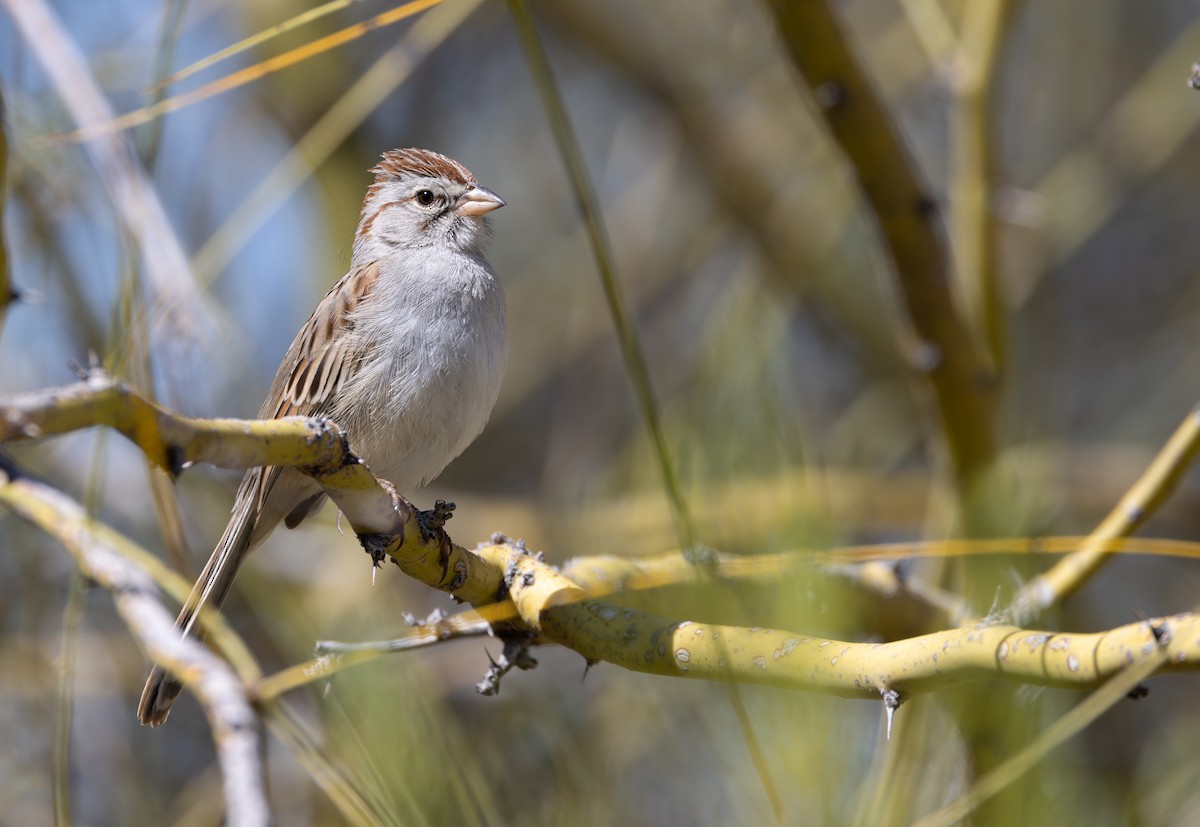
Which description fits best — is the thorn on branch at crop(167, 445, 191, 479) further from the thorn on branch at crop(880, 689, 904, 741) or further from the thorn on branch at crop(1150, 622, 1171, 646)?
the thorn on branch at crop(1150, 622, 1171, 646)

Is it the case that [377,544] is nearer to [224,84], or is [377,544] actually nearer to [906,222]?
[224,84]

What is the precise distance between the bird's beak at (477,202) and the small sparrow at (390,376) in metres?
0.04

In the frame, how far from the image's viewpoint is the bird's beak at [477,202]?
3.07 meters

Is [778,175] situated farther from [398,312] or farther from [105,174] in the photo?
[105,174]

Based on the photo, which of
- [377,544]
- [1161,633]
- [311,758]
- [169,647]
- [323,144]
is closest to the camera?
[169,647]

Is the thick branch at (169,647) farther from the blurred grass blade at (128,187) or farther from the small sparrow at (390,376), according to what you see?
the small sparrow at (390,376)

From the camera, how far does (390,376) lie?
2688 millimetres

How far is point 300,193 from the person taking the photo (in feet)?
13.2

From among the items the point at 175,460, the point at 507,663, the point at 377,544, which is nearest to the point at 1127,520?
the point at 507,663

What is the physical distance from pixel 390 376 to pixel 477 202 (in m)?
0.63

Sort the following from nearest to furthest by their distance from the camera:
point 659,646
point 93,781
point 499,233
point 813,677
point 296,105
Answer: point 813,677 → point 659,646 → point 93,781 → point 296,105 → point 499,233

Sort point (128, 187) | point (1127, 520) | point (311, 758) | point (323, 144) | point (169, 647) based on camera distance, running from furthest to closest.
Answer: point (323, 144) → point (1127, 520) → point (128, 187) → point (311, 758) → point (169, 647)

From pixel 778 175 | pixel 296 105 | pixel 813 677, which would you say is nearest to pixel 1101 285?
pixel 778 175

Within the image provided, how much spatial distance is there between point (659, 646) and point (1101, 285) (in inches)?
182
